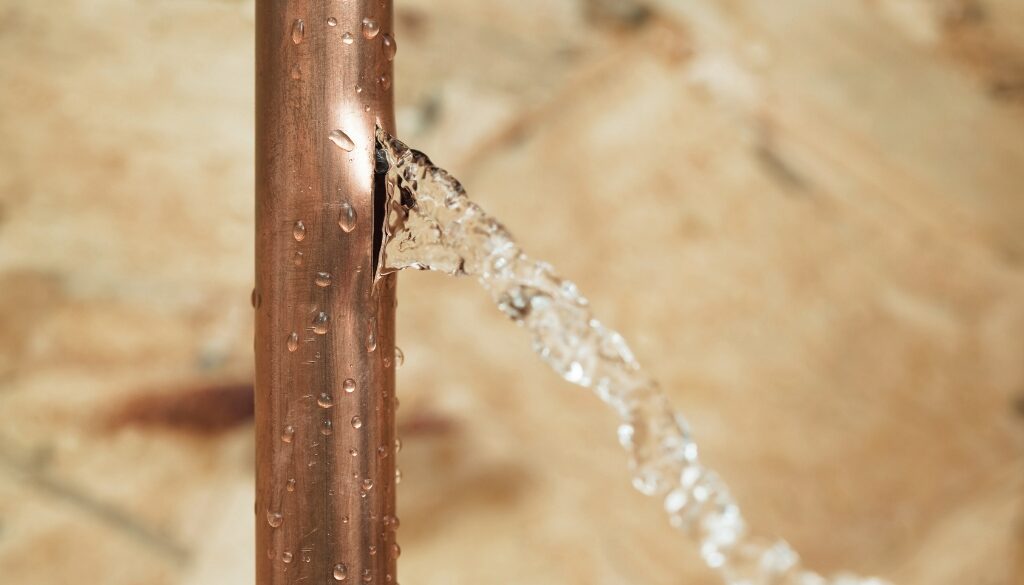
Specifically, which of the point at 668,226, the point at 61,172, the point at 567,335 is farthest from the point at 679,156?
the point at 61,172

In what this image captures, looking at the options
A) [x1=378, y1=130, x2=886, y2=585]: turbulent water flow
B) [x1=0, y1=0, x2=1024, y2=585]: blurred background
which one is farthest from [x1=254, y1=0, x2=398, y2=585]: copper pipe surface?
[x1=0, y1=0, x2=1024, y2=585]: blurred background

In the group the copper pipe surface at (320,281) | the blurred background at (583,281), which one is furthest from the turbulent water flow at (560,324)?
the blurred background at (583,281)

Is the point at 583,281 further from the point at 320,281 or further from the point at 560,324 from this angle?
the point at 320,281

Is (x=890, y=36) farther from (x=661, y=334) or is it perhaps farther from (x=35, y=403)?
(x=35, y=403)

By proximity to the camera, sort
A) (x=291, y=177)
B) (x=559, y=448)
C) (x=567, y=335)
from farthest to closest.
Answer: (x=559, y=448)
(x=567, y=335)
(x=291, y=177)

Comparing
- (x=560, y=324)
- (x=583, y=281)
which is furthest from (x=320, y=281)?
(x=583, y=281)

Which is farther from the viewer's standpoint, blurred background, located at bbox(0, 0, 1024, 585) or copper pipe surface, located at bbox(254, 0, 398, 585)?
blurred background, located at bbox(0, 0, 1024, 585)

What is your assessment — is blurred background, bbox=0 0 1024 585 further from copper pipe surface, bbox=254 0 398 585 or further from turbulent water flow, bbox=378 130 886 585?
copper pipe surface, bbox=254 0 398 585
